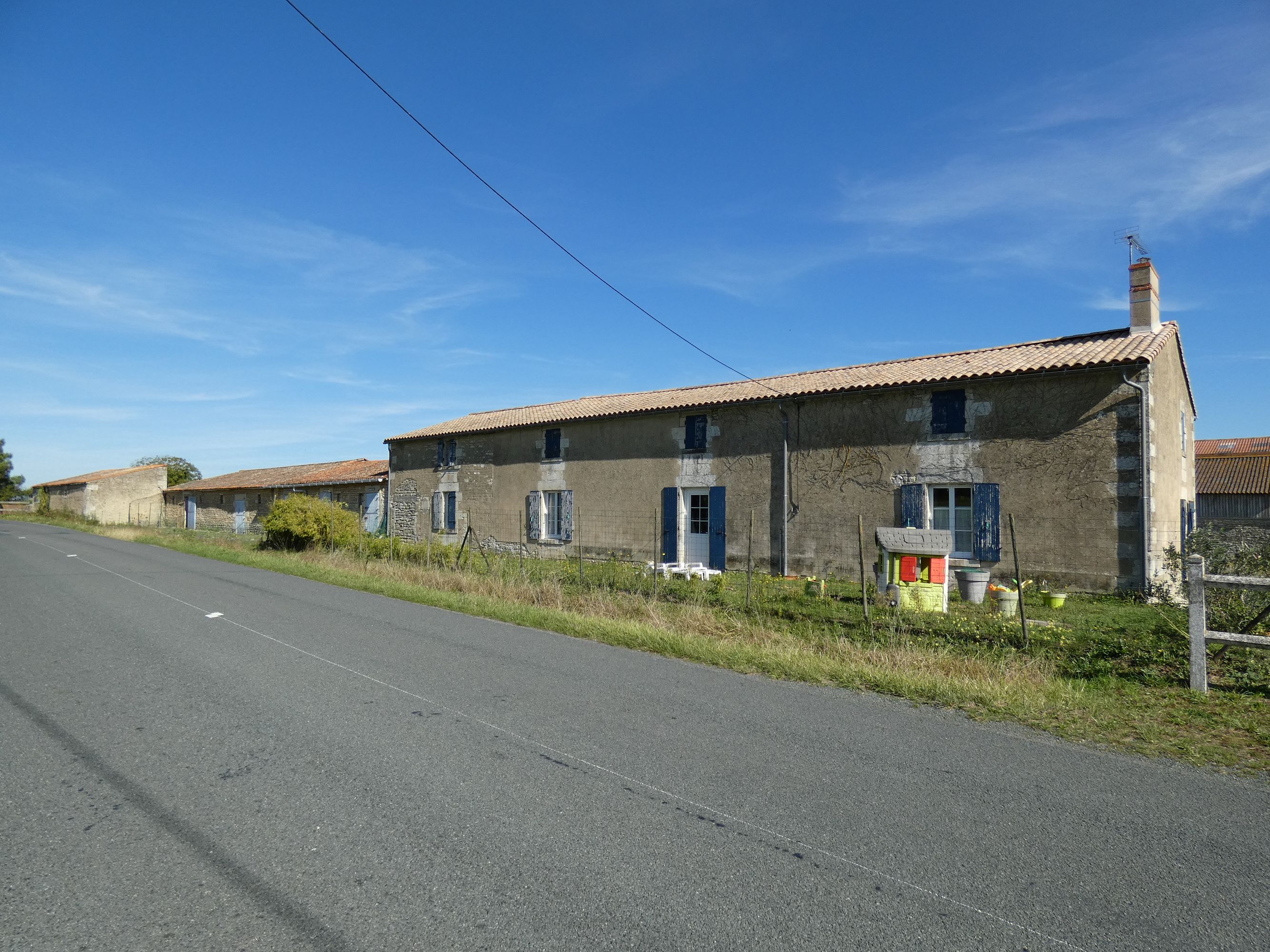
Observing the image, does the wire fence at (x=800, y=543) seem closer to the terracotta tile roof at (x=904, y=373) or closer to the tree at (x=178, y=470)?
the terracotta tile roof at (x=904, y=373)

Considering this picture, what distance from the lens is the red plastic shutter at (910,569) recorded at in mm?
11258

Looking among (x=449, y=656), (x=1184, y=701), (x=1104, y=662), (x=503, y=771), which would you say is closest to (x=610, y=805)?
(x=503, y=771)

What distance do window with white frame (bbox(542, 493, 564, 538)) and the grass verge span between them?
29.1ft

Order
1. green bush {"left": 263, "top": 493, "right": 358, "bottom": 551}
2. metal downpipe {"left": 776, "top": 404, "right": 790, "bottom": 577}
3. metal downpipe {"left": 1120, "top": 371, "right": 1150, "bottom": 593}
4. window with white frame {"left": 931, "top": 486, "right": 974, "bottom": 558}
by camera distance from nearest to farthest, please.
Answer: metal downpipe {"left": 1120, "top": 371, "right": 1150, "bottom": 593} → window with white frame {"left": 931, "top": 486, "right": 974, "bottom": 558} → metal downpipe {"left": 776, "top": 404, "right": 790, "bottom": 577} → green bush {"left": 263, "top": 493, "right": 358, "bottom": 551}

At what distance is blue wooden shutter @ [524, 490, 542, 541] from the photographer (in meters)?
23.2

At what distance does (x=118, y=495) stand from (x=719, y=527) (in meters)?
47.4

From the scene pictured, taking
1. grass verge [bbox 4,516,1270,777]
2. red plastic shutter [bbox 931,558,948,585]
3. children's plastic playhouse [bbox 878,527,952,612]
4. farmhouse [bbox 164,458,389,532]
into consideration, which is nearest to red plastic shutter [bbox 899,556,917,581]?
children's plastic playhouse [bbox 878,527,952,612]

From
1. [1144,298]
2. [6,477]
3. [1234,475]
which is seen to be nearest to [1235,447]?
[1234,475]

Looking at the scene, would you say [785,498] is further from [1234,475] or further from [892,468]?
[1234,475]

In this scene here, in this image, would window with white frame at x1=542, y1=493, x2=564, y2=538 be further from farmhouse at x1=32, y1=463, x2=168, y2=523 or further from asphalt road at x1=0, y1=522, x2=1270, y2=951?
farmhouse at x1=32, y1=463, x2=168, y2=523

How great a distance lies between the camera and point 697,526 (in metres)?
19.4

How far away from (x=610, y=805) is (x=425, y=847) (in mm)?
960

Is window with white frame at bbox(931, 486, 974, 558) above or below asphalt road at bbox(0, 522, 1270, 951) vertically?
above

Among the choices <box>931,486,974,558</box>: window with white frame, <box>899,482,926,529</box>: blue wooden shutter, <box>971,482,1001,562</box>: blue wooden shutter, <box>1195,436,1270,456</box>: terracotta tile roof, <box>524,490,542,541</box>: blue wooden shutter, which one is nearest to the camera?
<box>971,482,1001,562</box>: blue wooden shutter
